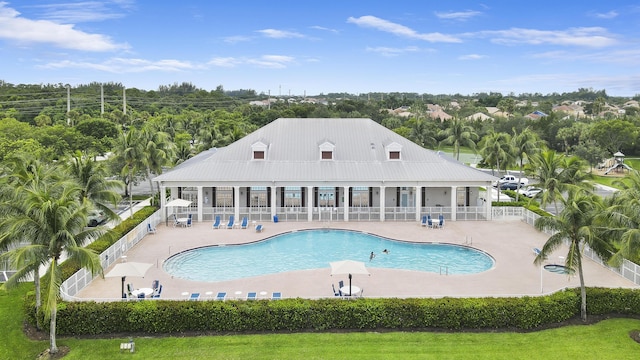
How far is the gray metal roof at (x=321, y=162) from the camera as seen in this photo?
120 feet

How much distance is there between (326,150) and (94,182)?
1781cm

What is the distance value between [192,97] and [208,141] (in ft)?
369

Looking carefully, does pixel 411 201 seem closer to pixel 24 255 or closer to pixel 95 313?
pixel 95 313

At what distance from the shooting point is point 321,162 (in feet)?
127

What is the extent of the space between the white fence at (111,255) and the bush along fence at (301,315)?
1714mm

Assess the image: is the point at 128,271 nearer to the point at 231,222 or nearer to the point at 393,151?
the point at 231,222

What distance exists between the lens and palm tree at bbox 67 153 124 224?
84.7 ft

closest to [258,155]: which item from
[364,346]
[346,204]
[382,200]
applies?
[346,204]

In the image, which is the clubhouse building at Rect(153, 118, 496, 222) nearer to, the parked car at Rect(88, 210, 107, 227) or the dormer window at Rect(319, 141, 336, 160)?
the dormer window at Rect(319, 141, 336, 160)

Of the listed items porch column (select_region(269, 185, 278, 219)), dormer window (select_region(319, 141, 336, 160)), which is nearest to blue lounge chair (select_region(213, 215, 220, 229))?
porch column (select_region(269, 185, 278, 219))

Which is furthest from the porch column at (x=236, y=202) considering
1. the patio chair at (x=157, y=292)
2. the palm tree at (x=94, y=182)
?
the patio chair at (x=157, y=292)

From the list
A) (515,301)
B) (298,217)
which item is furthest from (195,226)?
(515,301)

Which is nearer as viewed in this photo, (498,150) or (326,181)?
(326,181)

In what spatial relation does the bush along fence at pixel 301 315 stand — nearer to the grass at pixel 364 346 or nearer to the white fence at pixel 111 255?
the grass at pixel 364 346
